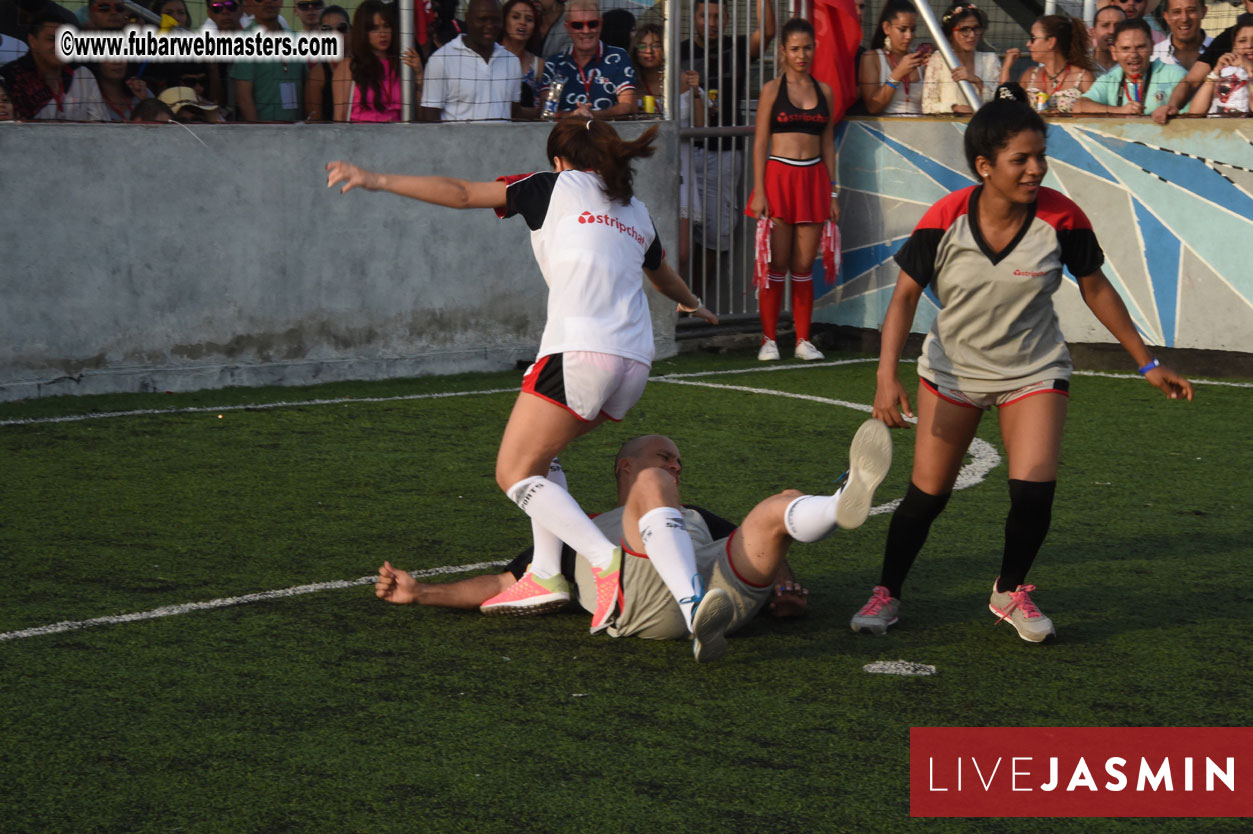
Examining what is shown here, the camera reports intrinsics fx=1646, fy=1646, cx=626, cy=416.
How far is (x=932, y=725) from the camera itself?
4.57 metres

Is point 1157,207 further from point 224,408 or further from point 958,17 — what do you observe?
point 224,408

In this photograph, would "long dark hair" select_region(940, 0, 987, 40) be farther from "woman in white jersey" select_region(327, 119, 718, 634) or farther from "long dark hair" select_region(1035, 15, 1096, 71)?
"woman in white jersey" select_region(327, 119, 718, 634)

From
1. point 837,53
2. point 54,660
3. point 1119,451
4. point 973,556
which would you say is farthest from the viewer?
point 837,53

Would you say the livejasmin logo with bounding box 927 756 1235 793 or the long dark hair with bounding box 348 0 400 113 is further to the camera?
the long dark hair with bounding box 348 0 400 113

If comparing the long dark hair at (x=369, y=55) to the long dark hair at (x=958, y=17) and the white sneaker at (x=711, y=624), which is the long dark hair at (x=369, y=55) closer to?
the long dark hair at (x=958, y=17)

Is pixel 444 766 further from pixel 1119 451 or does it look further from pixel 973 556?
pixel 1119 451

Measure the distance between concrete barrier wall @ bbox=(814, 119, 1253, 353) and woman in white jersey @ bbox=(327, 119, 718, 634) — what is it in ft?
22.5

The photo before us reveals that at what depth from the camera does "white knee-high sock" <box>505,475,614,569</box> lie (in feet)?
17.4

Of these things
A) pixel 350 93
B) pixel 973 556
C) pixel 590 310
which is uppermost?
pixel 350 93

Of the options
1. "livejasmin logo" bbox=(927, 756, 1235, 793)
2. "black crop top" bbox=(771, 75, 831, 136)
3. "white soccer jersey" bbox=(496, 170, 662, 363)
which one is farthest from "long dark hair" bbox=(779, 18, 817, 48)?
"livejasmin logo" bbox=(927, 756, 1235, 793)

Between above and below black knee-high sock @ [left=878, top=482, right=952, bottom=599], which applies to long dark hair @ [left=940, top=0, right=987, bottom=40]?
above

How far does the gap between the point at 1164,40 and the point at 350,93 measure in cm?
586

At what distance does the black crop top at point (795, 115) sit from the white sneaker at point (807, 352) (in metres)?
1.61

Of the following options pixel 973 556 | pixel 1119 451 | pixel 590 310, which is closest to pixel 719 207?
pixel 1119 451
